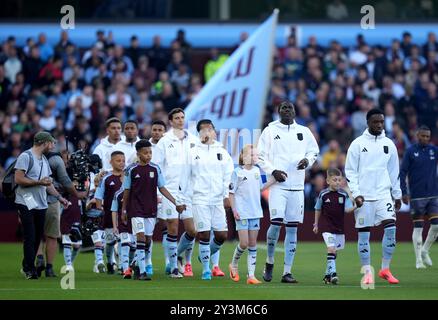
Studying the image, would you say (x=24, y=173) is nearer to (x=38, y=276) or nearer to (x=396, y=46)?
(x=38, y=276)

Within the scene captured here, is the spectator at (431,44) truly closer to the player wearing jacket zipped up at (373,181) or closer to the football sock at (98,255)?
the football sock at (98,255)

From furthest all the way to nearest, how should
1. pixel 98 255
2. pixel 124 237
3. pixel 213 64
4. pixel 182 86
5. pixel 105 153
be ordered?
pixel 213 64 → pixel 182 86 → pixel 105 153 → pixel 98 255 → pixel 124 237

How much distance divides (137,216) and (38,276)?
2.19 meters

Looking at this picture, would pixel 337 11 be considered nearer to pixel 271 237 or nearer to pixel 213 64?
pixel 213 64

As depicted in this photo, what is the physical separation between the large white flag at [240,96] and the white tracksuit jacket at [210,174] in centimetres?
294

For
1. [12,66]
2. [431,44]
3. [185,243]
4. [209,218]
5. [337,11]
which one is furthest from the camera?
[337,11]

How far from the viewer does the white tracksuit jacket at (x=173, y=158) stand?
21297 millimetres

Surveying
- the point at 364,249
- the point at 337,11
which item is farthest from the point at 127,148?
the point at 337,11

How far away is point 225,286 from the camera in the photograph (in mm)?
19344

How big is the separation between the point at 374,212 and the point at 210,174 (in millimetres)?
2827

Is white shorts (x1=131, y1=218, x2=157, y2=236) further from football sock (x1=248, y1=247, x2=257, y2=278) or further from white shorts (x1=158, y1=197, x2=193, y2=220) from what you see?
football sock (x1=248, y1=247, x2=257, y2=278)

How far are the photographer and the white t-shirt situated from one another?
3.06 meters

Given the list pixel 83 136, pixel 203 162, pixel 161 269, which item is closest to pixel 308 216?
pixel 83 136

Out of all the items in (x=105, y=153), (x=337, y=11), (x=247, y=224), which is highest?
(x=337, y=11)
